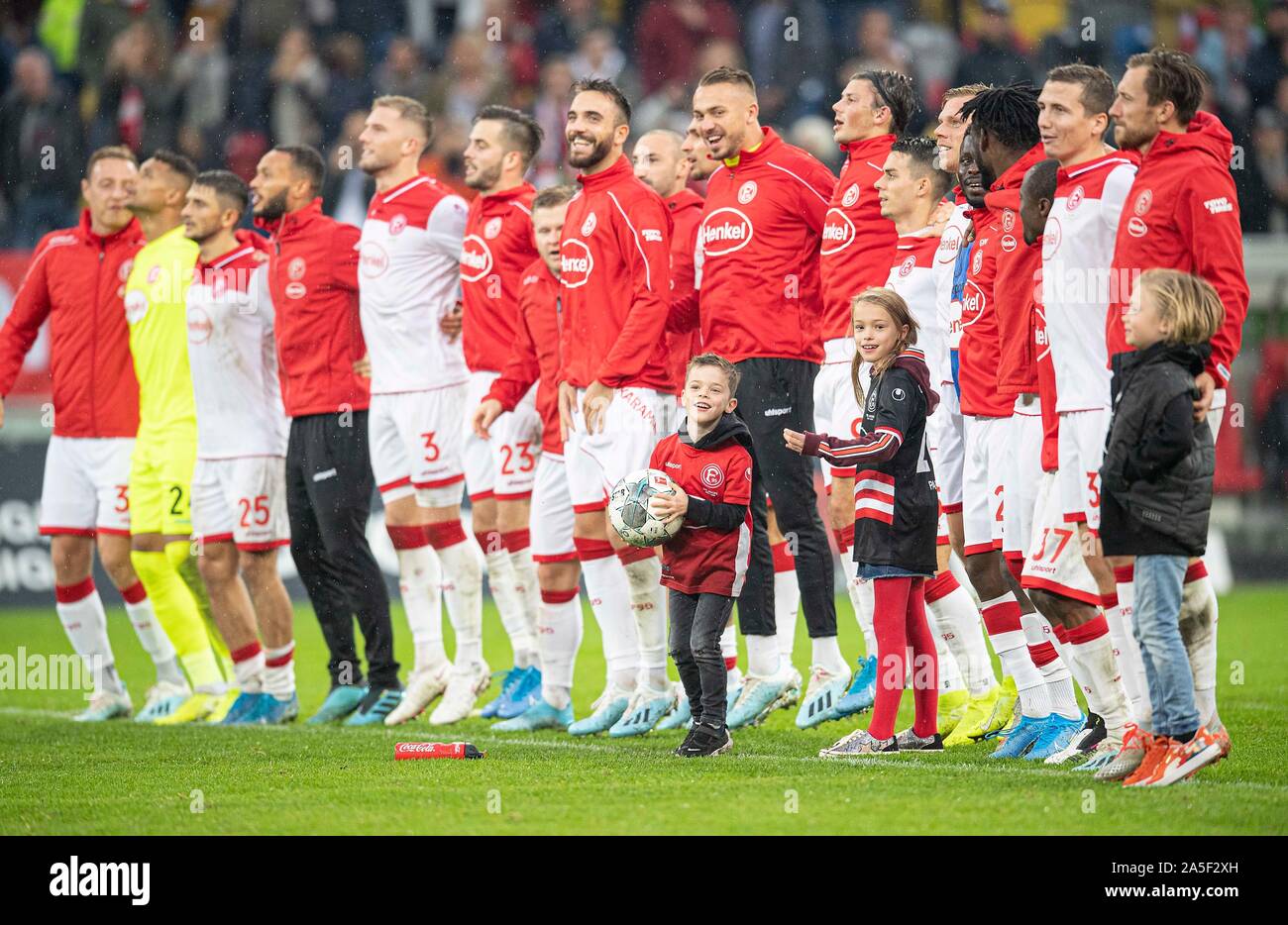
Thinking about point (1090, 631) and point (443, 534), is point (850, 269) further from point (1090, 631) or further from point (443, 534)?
point (443, 534)

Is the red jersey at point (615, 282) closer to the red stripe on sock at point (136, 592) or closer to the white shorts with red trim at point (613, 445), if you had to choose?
the white shorts with red trim at point (613, 445)

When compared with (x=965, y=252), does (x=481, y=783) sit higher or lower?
lower

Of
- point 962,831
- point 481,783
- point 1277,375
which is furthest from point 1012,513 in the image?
point 1277,375

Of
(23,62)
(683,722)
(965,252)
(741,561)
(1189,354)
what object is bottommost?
(683,722)

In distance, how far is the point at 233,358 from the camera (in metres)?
9.66

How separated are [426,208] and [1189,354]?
4.72 meters

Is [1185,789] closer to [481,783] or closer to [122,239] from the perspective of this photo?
[481,783]

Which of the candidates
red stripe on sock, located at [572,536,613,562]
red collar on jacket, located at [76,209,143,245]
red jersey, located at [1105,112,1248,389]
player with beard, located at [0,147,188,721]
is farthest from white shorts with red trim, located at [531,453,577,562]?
red jersey, located at [1105,112,1248,389]

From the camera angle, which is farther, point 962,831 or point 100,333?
point 100,333

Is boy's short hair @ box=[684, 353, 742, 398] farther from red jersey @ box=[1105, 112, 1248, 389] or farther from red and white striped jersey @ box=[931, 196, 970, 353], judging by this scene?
red jersey @ box=[1105, 112, 1248, 389]

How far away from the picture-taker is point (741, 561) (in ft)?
24.0

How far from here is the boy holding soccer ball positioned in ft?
23.6

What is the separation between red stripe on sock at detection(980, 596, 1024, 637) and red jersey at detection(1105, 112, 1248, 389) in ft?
4.68

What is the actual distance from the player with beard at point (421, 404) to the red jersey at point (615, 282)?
1.08 meters
